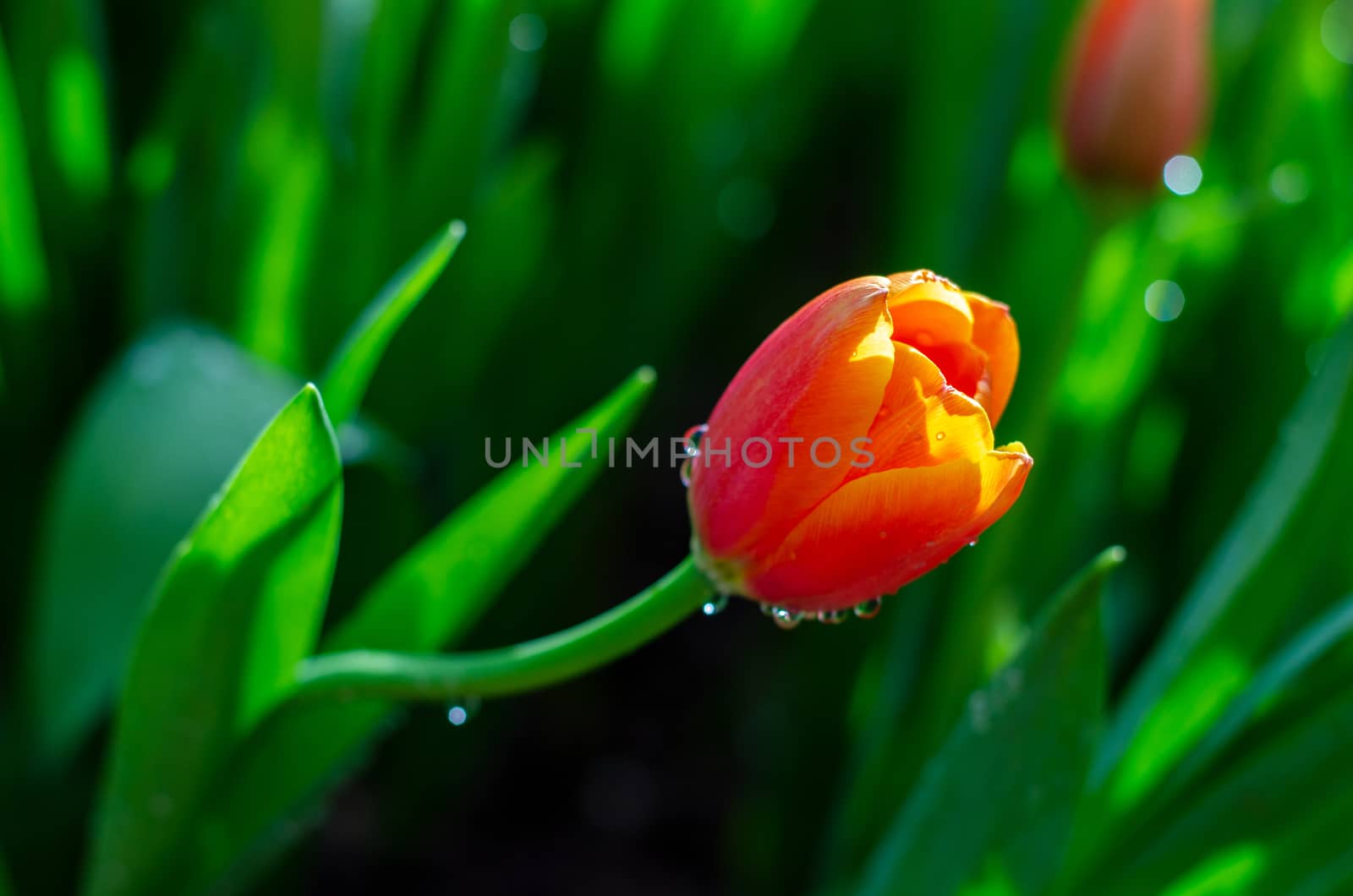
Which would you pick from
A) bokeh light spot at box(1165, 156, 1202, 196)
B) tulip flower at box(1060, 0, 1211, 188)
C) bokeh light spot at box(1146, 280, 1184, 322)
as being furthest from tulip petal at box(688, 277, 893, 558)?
bokeh light spot at box(1165, 156, 1202, 196)

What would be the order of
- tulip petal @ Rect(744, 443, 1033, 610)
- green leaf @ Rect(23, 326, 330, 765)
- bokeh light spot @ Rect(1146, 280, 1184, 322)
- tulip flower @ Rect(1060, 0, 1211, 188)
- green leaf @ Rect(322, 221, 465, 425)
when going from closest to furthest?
tulip petal @ Rect(744, 443, 1033, 610)
green leaf @ Rect(322, 221, 465, 425)
green leaf @ Rect(23, 326, 330, 765)
tulip flower @ Rect(1060, 0, 1211, 188)
bokeh light spot @ Rect(1146, 280, 1184, 322)

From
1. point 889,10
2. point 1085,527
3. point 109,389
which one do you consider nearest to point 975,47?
point 889,10

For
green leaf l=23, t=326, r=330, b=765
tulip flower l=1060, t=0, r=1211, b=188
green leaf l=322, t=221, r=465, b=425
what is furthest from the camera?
tulip flower l=1060, t=0, r=1211, b=188

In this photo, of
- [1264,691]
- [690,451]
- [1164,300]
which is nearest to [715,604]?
[690,451]

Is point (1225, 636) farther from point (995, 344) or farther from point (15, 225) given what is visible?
point (15, 225)

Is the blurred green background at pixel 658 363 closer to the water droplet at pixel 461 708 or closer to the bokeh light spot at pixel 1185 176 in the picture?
the bokeh light spot at pixel 1185 176

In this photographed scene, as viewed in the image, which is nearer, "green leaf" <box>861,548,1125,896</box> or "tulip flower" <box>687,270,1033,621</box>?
"tulip flower" <box>687,270,1033,621</box>

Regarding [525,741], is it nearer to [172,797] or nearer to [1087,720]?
[172,797]

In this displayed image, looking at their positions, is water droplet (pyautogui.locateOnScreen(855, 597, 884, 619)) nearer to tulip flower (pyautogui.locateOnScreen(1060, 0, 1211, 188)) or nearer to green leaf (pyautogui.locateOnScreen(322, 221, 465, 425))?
green leaf (pyautogui.locateOnScreen(322, 221, 465, 425))
